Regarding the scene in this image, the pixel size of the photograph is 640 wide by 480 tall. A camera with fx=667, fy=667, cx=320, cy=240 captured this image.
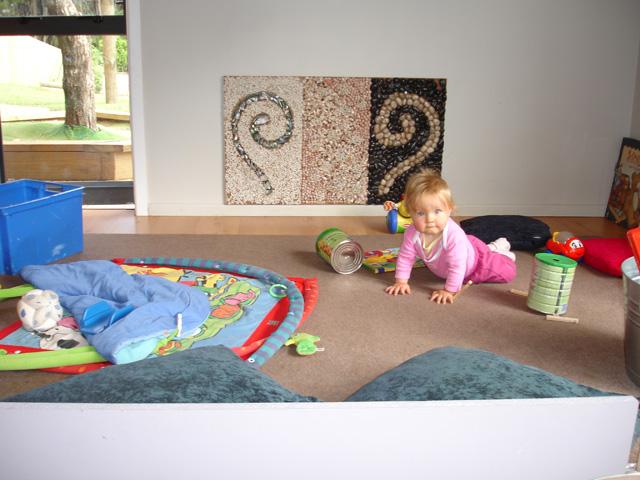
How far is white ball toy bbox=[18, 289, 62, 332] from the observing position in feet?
7.20

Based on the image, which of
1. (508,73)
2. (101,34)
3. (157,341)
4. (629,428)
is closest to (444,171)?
(508,73)

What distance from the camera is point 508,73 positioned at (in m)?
4.04

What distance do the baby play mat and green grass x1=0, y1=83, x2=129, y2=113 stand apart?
1.62 m

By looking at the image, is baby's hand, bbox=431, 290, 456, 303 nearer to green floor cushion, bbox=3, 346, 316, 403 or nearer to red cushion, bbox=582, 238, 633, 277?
red cushion, bbox=582, 238, 633, 277

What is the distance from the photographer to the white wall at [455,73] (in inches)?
153

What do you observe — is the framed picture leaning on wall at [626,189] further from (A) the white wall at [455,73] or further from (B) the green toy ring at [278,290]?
(B) the green toy ring at [278,290]

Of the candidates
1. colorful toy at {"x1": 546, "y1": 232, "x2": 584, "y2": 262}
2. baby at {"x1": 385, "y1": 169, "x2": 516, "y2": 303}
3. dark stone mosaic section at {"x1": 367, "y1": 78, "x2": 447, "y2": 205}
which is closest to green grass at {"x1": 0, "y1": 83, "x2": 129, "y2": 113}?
dark stone mosaic section at {"x1": 367, "y1": 78, "x2": 447, "y2": 205}

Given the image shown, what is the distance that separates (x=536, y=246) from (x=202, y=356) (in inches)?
99.5

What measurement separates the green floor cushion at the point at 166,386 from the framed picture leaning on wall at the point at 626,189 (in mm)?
3350

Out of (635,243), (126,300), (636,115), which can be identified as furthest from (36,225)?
(636,115)

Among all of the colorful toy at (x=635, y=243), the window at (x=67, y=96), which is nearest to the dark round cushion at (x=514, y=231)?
the colorful toy at (x=635, y=243)

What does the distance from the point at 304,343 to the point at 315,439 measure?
146 cm

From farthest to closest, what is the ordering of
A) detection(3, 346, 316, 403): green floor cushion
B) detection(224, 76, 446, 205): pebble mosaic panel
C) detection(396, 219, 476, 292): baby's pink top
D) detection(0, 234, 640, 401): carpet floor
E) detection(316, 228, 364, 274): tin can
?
detection(224, 76, 446, 205): pebble mosaic panel < detection(316, 228, 364, 274): tin can < detection(396, 219, 476, 292): baby's pink top < detection(0, 234, 640, 401): carpet floor < detection(3, 346, 316, 403): green floor cushion

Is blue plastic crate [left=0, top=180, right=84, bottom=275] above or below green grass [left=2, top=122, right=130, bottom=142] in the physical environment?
below
